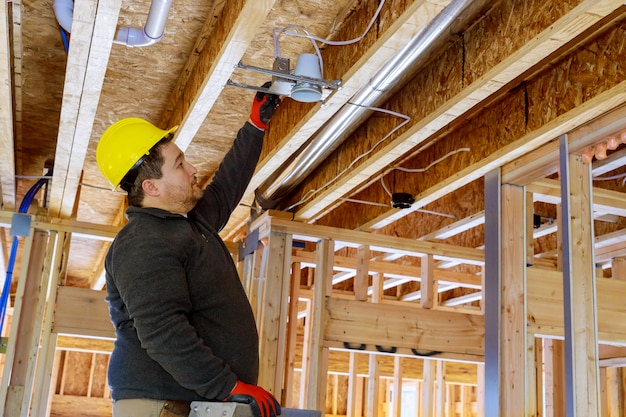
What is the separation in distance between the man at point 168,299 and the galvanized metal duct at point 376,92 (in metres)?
1.10

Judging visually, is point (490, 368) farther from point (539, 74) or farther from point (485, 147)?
point (539, 74)

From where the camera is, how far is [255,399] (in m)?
1.60

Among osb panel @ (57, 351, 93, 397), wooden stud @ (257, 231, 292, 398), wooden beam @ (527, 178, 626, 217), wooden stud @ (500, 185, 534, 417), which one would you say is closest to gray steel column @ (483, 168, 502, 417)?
wooden stud @ (500, 185, 534, 417)

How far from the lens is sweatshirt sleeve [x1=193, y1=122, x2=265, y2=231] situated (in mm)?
2146

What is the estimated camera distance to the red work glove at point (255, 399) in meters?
1.59

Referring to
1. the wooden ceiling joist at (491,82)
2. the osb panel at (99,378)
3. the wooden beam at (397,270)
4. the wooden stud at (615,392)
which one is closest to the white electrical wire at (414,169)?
the wooden ceiling joist at (491,82)

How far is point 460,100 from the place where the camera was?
2.98m

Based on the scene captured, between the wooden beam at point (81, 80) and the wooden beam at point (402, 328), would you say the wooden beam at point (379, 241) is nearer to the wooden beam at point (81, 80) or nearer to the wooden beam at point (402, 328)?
the wooden beam at point (402, 328)

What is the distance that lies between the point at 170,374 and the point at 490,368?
2332 mm

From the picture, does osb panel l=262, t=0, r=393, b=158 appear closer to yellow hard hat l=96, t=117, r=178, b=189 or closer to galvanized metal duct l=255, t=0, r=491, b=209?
galvanized metal duct l=255, t=0, r=491, b=209

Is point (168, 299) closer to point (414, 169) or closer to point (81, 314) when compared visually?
point (414, 169)

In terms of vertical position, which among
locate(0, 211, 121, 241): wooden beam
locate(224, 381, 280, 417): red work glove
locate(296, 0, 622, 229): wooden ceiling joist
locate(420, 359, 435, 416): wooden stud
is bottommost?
locate(224, 381, 280, 417): red work glove

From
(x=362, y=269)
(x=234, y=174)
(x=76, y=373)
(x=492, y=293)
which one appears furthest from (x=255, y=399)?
(x=76, y=373)

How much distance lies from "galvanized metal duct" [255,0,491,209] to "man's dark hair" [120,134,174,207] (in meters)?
1.12
